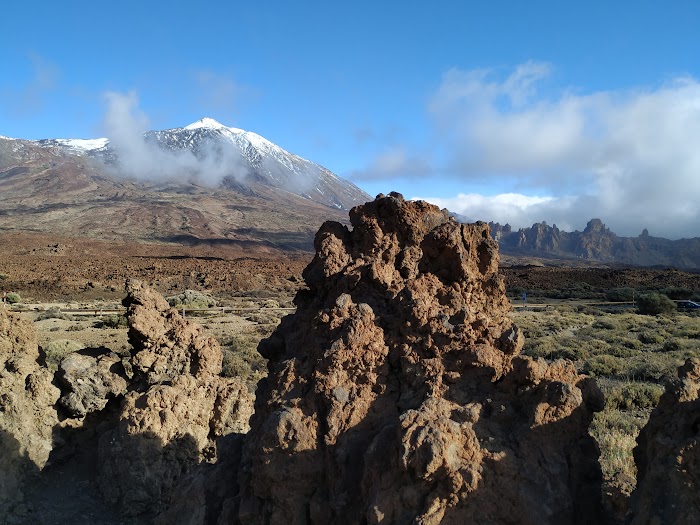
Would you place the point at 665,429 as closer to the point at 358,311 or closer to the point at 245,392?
the point at 358,311

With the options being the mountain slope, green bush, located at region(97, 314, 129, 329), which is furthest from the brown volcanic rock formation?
the mountain slope

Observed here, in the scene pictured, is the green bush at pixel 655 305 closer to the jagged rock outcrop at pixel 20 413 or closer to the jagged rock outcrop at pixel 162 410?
the jagged rock outcrop at pixel 162 410

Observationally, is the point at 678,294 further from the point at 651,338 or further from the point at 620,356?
the point at 620,356

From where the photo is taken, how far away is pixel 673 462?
2312 millimetres

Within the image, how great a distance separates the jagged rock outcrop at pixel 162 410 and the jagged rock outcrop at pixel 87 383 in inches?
10.0

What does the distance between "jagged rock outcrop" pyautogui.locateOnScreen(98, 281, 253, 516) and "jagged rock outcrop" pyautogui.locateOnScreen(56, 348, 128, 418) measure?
253 mm

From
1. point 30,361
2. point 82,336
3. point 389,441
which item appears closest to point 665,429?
point 389,441

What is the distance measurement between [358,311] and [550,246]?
207m

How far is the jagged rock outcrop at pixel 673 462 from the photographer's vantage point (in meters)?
2.22

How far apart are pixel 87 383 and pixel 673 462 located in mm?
5460

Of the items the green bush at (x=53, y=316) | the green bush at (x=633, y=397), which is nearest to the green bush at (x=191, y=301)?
the green bush at (x=53, y=316)

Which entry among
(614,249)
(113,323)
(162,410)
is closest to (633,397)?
(162,410)

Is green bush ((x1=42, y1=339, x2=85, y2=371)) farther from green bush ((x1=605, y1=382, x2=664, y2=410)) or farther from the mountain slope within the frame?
the mountain slope

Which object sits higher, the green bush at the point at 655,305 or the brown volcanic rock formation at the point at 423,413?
the brown volcanic rock formation at the point at 423,413
